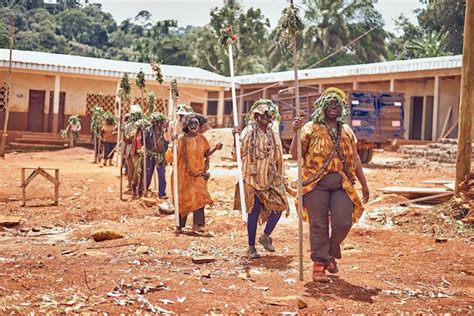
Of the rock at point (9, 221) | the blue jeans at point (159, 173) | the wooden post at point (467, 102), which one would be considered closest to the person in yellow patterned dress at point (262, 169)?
the wooden post at point (467, 102)

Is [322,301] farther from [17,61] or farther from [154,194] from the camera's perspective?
[17,61]

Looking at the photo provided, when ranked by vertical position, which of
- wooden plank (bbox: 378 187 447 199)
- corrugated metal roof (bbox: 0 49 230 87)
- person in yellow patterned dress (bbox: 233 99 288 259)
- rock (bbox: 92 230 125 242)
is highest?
corrugated metal roof (bbox: 0 49 230 87)

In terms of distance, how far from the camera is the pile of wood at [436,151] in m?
18.4

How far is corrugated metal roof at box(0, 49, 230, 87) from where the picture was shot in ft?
77.4

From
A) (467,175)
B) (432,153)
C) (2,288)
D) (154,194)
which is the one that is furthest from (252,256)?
(432,153)

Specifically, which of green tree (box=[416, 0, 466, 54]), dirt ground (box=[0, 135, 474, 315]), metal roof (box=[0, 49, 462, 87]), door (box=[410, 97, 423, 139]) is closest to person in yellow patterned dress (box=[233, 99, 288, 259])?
dirt ground (box=[0, 135, 474, 315])

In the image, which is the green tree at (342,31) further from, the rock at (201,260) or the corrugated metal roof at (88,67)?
the rock at (201,260)

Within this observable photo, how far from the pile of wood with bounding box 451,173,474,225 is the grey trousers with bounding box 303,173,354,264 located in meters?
3.50

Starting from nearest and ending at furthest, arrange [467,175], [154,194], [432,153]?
[467,175], [154,194], [432,153]

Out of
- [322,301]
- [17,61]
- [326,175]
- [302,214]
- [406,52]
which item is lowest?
[322,301]

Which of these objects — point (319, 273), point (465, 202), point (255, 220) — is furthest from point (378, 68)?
point (319, 273)

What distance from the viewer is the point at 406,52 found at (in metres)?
41.6

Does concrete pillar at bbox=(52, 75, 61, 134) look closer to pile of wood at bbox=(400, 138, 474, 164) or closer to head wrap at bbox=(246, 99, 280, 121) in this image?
pile of wood at bbox=(400, 138, 474, 164)

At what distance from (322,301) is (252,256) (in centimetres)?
174
